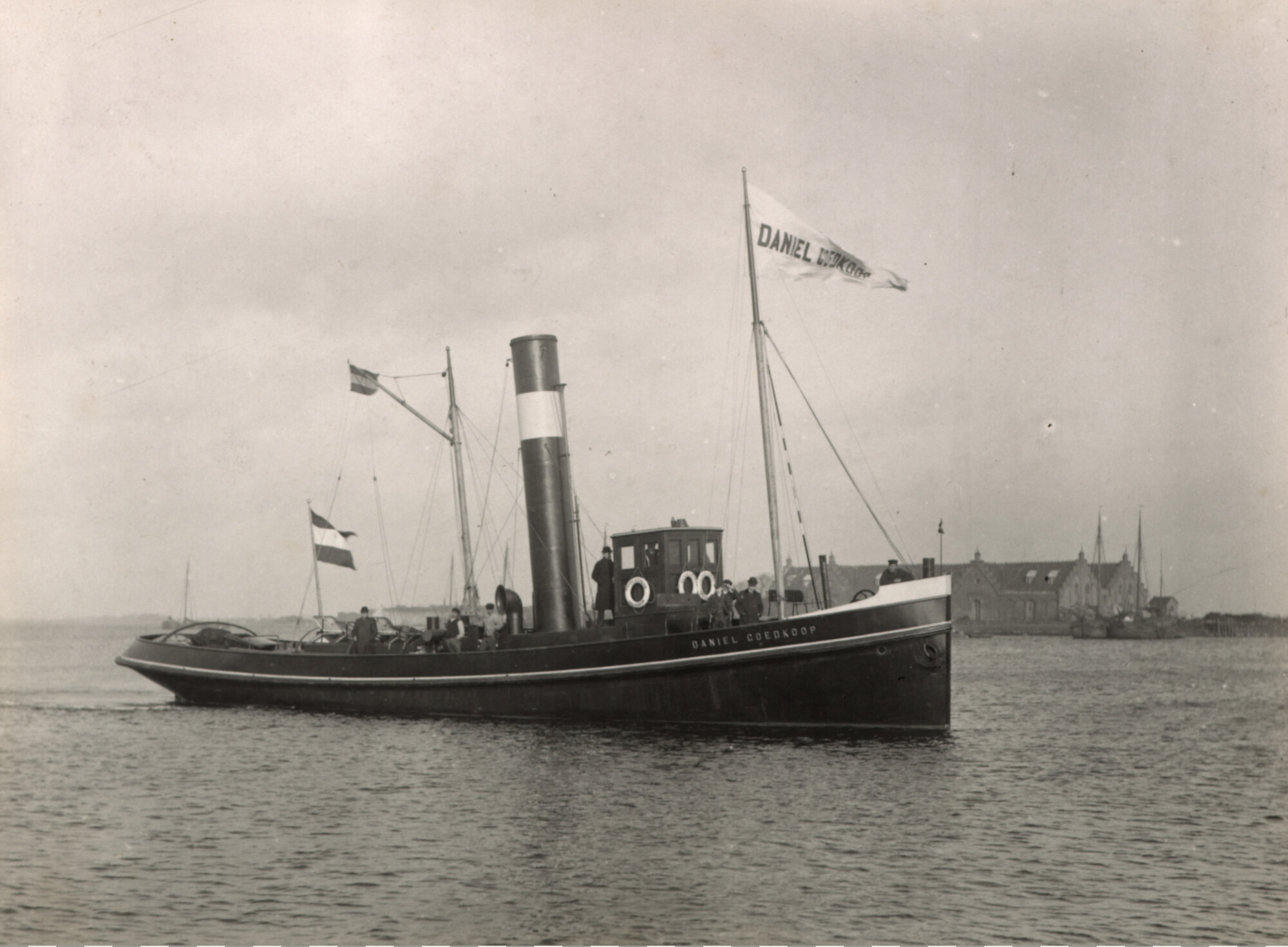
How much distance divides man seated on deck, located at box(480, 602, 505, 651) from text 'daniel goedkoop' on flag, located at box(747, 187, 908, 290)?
977 centimetres

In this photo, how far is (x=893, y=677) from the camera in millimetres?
21922

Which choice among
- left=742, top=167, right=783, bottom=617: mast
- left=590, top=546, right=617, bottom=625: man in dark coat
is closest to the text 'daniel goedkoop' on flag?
left=742, top=167, right=783, bottom=617: mast

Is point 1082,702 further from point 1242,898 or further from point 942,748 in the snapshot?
point 1242,898

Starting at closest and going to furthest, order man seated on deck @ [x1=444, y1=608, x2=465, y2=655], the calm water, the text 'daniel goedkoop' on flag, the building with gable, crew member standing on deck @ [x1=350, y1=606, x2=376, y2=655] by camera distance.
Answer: the calm water < the text 'daniel goedkoop' on flag < man seated on deck @ [x1=444, y1=608, x2=465, y2=655] < crew member standing on deck @ [x1=350, y1=606, x2=376, y2=655] < the building with gable

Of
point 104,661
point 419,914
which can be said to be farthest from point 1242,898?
point 104,661

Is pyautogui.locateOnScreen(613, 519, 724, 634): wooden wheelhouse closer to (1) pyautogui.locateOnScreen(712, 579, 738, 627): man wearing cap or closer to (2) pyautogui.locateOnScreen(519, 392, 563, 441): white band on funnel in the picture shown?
(1) pyautogui.locateOnScreen(712, 579, 738, 627): man wearing cap

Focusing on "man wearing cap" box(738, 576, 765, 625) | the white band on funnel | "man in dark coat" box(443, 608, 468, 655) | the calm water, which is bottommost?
the calm water

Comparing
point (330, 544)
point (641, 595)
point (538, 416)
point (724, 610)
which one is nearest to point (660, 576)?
point (641, 595)

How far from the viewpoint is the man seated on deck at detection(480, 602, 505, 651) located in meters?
25.7

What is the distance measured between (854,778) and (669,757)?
329 cm

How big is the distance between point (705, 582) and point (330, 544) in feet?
32.6

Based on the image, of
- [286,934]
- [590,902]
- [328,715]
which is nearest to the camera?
[286,934]

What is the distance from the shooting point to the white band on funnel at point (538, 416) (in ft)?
85.8

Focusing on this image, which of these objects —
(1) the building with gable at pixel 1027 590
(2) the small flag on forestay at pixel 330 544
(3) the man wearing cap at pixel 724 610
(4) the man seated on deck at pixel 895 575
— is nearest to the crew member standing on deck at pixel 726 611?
(3) the man wearing cap at pixel 724 610
